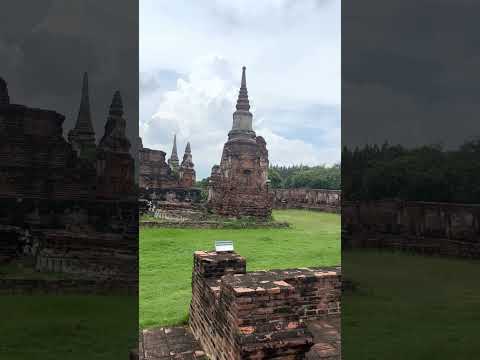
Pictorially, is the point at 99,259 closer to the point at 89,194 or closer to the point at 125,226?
the point at 125,226

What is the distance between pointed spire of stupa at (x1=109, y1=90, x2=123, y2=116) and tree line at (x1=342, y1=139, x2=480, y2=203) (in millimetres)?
1562

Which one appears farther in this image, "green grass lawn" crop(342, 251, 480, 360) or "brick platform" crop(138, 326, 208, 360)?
"brick platform" crop(138, 326, 208, 360)

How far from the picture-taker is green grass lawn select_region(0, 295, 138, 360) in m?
2.20

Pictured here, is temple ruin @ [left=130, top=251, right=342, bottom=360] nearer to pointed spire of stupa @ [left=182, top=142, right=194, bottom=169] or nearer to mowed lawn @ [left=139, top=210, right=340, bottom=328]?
mowed lawn @ [left=139, top=210, right=340, bottom=328]

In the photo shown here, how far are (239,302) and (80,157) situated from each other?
1.70m

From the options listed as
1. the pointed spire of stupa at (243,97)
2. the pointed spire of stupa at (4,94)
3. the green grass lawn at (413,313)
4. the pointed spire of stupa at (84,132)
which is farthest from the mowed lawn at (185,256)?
the pointed spire of stupa at (243,97)

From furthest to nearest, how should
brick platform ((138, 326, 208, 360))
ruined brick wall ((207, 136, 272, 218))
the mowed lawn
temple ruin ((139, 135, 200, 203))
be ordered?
temple ruin ((139, 135, 200, 203))
ruined brick wall ((207, 136, 272, 218))
the mowed lawn
brick platform ((138, 326, 208, 360))

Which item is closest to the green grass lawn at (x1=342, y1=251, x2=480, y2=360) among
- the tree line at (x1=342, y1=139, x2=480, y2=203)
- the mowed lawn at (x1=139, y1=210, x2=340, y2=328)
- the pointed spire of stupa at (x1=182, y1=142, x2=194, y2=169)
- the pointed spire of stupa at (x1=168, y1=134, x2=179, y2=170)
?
the tree line at (x1=342, y1=139, x2=480, y2=203)

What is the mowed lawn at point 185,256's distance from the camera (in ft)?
17.6

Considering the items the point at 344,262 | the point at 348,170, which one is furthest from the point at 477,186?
the point at 344,262

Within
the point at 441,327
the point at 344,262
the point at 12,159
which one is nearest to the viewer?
the point at 441,327

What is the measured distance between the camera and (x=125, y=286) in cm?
243

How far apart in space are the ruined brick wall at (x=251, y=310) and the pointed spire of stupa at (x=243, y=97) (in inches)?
748

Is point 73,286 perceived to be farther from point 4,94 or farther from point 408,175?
point 408,175
